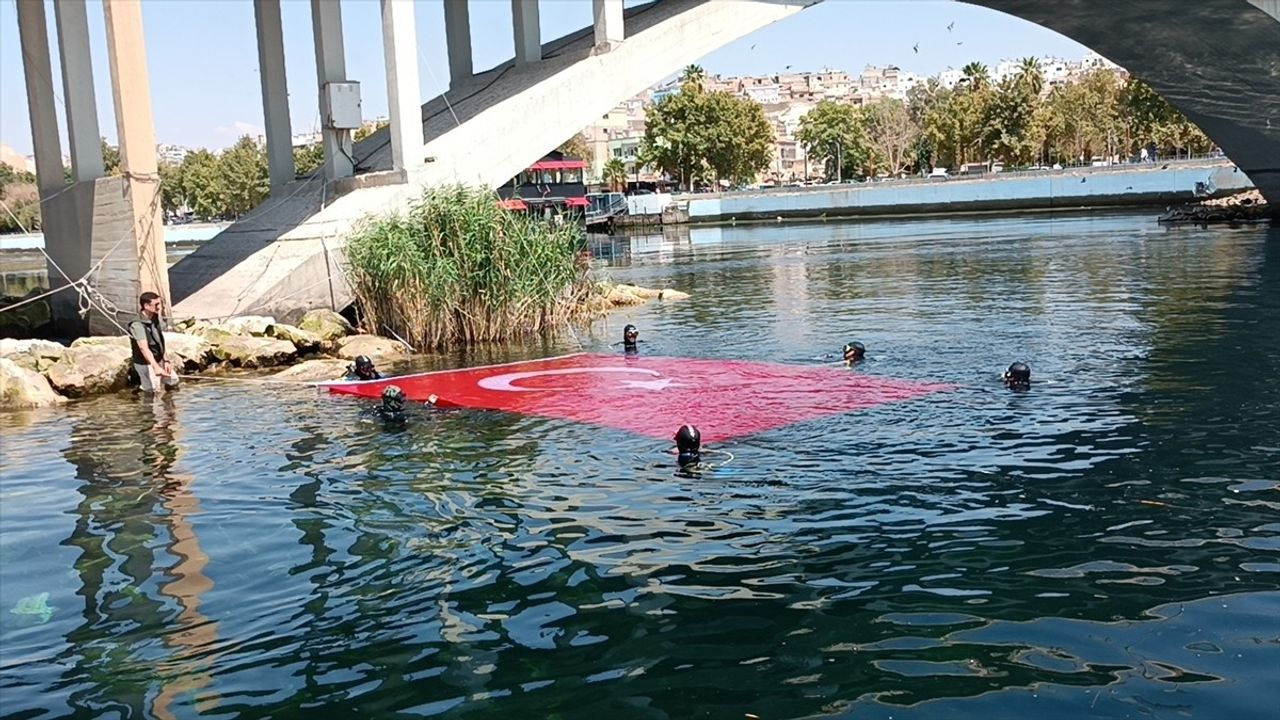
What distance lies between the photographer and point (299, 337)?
18.8 m

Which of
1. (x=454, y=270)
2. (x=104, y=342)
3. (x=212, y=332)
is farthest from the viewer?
(x=454, y=270)

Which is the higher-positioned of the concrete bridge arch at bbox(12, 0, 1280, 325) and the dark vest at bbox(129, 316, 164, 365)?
the concrete bridge arch at bbox(12, 0, 1280, 325)

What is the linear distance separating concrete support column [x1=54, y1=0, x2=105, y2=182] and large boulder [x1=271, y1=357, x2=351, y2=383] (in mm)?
7515

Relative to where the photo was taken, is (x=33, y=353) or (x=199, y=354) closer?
(x=33, y=353)

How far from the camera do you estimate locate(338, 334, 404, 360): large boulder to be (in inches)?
727

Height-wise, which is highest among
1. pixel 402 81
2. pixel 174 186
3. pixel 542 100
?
pixel 174 186

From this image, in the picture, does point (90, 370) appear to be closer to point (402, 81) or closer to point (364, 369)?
point (364, 369)

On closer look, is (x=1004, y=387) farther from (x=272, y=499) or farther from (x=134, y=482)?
(x=134, y=482)

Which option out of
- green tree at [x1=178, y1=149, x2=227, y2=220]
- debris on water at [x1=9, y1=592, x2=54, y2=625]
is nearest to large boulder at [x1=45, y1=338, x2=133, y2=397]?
debris on water at [x1=9, y1=592, x2=54, y2=625]

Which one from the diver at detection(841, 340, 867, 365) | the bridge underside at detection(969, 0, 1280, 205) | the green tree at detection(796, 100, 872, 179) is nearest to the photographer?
the diver at detection(841, 340, 867, 365)

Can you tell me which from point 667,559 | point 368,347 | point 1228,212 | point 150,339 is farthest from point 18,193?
point 667,559

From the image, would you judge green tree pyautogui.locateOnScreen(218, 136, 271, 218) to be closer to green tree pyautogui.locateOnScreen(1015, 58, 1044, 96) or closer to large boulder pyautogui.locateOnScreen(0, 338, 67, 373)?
green tree pyautogui.locateOnScreen(1015, 58, 1044, 96)

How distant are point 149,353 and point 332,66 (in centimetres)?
922

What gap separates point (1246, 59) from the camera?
29812 mm
